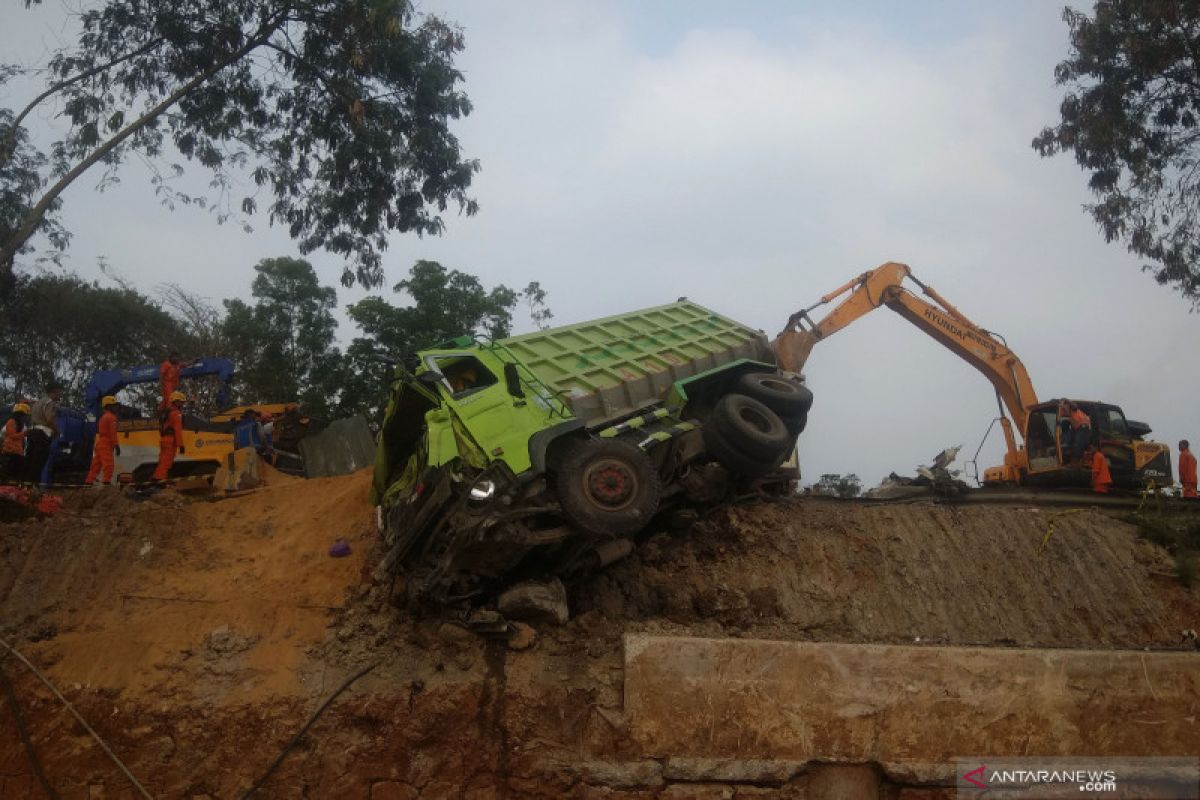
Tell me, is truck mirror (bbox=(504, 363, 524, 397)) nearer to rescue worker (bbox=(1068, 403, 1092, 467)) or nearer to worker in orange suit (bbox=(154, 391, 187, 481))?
worker in orange suit (bbox=(154, 391, 187, 481))

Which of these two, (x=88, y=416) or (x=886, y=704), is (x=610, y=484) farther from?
(x=88, y=416)

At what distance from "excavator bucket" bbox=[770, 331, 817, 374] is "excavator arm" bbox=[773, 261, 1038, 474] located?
1 centimetres

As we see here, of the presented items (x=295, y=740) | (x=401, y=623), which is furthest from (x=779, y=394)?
(x=295, y=740)

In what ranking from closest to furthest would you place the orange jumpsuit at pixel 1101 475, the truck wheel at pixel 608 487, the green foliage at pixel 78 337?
1. the truck wheel at pixel 608 487
2. the orange jumpsuit at pixel 1101 475
3. the green foliage at pixel 78 337

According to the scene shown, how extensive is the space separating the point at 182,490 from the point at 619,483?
22.7ft

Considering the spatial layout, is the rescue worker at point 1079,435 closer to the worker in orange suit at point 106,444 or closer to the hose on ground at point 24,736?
the hose on ground at point 24,736

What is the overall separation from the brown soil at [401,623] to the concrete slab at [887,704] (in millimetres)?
416

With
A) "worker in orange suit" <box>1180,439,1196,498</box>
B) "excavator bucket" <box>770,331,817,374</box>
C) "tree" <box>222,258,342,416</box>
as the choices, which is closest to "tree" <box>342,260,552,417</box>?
"tree" <box>222,258,342,416</box>

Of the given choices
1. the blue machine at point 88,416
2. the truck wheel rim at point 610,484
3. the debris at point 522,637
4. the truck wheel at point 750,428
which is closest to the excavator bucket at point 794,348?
the truck wheel at point 750,428

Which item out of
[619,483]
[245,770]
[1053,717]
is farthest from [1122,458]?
[245,770]

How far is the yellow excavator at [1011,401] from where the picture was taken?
42.1 feet

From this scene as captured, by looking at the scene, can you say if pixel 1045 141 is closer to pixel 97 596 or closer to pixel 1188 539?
pixel 1188 539

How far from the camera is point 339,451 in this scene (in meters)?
14.0

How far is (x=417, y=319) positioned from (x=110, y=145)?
6.08m
